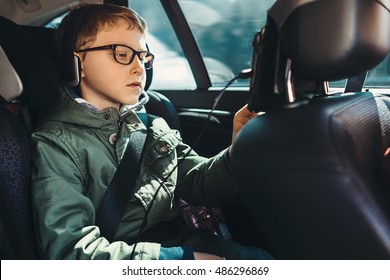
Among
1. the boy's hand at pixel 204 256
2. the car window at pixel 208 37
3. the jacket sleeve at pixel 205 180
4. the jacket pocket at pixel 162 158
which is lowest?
the boy's hand at pixel 204 256

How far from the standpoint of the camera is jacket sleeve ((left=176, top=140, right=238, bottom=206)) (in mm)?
1021

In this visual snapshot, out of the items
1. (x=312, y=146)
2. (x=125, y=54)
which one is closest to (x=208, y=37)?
(x=125, y=54)

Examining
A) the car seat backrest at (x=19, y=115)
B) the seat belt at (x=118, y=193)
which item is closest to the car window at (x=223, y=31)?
the seat belt at (x=118, y=193)

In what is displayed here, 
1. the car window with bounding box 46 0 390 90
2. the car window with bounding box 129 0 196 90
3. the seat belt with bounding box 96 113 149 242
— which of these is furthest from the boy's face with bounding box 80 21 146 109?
the car window with bounding box 129 0 196 90

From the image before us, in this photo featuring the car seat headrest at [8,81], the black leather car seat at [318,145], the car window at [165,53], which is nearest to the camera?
the black leather car seat at [318,145]

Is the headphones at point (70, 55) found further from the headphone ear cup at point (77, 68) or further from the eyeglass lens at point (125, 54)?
the eyeglass lens at point (125, 54)

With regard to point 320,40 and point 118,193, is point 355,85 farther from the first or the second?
point 118,193

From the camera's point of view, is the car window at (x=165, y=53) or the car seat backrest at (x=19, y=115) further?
the car window at (x=165, y=53)

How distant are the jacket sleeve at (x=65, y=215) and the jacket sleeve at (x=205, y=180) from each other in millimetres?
242

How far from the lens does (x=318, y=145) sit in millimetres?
612

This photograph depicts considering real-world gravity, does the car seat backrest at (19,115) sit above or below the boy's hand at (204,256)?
above

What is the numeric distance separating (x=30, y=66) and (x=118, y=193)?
1.24 ft

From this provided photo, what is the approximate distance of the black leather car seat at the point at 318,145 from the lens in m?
0.61

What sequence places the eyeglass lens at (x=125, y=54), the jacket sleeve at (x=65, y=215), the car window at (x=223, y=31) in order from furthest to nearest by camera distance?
1. the car window at (x=223, y=31)
2. the eyeglass lens at (x=125, y=54)
3. the jacket sleeve at (x=65, y=215)
